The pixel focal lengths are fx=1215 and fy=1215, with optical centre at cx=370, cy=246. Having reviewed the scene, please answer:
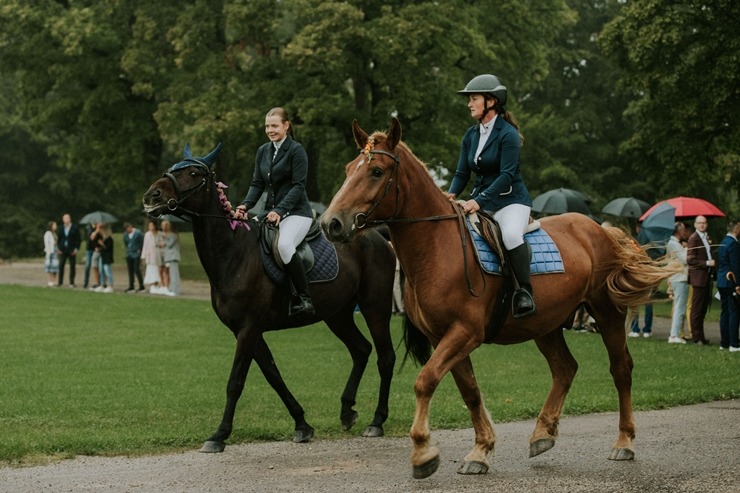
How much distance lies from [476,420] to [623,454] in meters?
1.27

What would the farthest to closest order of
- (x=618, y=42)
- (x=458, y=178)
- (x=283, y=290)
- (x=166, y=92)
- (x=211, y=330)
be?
(x=166, y=92) → (x=618, y=42) → (x=211, y=330) → (x=283, y=290) → (x=458, y=178)

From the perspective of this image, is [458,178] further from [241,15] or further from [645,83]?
[241,15]

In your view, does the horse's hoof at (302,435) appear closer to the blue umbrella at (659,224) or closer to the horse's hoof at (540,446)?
the horse's hoof at (540,446)

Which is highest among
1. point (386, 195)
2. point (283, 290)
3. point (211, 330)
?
point (386, 195)

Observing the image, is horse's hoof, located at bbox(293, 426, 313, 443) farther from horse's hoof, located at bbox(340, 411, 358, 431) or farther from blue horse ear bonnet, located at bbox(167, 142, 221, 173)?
blue horse ear bonnet, located at bbox(167, 142, 221, 173)

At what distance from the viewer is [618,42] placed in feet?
115

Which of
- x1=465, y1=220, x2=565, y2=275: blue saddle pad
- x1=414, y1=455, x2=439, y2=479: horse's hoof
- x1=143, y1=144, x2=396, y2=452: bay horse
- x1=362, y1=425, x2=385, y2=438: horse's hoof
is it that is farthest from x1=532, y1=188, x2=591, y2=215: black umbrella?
x1=414, y1=455, x2=439, y2=479: horse's hoof

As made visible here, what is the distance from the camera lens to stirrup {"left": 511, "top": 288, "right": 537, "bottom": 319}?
9.64m

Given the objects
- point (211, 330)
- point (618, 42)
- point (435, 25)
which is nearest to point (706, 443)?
point (211, 330)

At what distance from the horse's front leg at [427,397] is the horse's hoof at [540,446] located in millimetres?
1255

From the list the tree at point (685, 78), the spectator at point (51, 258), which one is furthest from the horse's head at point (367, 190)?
the spectator at point (51, 258)

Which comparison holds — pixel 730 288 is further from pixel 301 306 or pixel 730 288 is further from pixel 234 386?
pixel 234 386

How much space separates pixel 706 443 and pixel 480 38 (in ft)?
97.3

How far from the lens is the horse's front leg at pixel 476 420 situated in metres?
9.40
